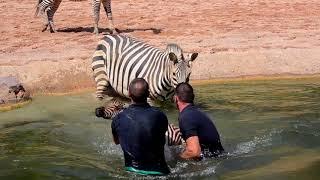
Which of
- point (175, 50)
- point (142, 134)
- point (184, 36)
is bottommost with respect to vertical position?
point (184, 36)

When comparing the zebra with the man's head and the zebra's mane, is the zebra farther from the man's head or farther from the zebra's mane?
the zebra's mane

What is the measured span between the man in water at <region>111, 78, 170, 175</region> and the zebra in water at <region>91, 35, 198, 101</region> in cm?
308

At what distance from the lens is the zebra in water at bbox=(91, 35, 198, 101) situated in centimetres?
988

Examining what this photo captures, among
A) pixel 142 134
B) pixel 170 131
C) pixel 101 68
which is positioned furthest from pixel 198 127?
Result: pixel 101 68

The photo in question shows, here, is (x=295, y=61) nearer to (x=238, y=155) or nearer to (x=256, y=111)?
(x=256, y=111)

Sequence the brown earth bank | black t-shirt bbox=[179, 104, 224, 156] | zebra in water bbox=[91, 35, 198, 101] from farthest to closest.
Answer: the brown earth bank
zebra in water bbox=[91, 35, 198, 101]
black t-shirt bbox=[179, 104, 224, 156]

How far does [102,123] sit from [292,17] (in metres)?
10.3

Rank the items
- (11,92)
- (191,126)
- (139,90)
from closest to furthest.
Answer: (139,90) → (191,126) → (11,92)

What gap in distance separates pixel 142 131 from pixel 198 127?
2.27 feet

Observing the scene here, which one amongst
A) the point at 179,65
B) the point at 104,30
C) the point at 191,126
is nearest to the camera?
the point at 191,126

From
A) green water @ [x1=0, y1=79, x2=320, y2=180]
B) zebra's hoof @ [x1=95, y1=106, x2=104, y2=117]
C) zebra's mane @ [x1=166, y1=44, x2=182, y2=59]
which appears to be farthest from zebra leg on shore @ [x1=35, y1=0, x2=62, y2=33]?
zebra's hoof @ [x1=95, y1=106, x2=104, y2=117]

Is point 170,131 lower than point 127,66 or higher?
lower

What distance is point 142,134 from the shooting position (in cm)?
653

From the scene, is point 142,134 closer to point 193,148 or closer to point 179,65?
point 193,148
